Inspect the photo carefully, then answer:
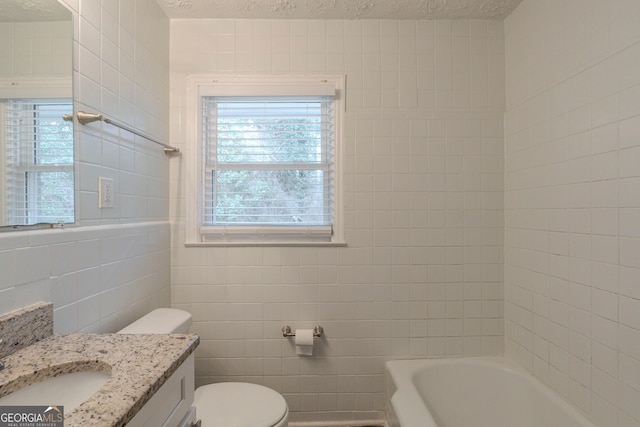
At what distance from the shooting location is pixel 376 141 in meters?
1.62

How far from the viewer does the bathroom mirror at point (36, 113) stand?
75 centimetres

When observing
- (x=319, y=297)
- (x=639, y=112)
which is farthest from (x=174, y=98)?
(x=639, y=112)

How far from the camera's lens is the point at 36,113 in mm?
823

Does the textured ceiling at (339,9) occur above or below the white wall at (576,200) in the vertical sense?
above

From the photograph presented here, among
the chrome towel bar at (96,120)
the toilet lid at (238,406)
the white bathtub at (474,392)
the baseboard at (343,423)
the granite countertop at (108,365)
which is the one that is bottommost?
the baseboard at (343,423)

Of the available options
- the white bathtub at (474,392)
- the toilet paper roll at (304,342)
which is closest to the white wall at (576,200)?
the white bathtub at (474,392)

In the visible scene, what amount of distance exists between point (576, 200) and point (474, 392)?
1122 millimetres

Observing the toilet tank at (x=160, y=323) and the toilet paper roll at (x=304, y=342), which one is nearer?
the toilet tank at (x=160, y=323)

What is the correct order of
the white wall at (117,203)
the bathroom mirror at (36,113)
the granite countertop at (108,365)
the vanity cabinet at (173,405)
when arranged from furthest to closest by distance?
the white wall at (117,203)
the bathroom mirror at (36,113)
the vanity cabinet at (173,405)
the granite countertop at (108,365)

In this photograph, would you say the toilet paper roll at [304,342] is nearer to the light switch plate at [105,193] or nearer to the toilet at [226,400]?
the toilet at [226,400]

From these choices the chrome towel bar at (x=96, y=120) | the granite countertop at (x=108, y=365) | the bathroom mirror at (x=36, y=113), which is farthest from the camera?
the chrome towel bar at (x=96, y=120)

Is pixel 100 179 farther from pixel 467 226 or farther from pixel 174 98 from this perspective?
pixel 467 226

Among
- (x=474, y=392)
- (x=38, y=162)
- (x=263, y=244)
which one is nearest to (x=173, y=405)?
(x=38, y=162)

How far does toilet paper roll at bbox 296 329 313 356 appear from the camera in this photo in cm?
152
